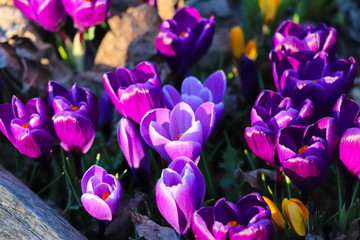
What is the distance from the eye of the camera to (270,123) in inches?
49.1

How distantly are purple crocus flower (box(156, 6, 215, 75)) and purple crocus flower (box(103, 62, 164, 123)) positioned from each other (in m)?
0.24

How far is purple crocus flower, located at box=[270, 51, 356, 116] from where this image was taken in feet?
4.43

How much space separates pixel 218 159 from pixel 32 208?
0.84 meters

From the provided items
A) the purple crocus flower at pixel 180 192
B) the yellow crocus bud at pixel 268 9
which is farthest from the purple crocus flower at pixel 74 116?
the yellow crocus bud at pixel 268 9

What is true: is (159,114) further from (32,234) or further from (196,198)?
(32,234)

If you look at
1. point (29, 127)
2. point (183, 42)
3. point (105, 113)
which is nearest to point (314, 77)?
point (183, 42)

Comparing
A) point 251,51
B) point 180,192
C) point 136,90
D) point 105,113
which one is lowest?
point 251,51

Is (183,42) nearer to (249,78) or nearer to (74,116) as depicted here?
(249,78)

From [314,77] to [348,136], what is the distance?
35 cm

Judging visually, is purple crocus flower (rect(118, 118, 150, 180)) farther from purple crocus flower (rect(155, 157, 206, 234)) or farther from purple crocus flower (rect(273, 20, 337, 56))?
purple crocus flower (rect(273, 20, 337, 56))

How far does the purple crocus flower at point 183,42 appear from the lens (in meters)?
1.63

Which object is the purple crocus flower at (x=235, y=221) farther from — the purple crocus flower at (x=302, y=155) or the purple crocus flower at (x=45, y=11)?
the purple crocus flower at (x=45, y=11)

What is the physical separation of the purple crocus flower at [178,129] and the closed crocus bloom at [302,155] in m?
0.20

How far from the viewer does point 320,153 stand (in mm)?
1142
